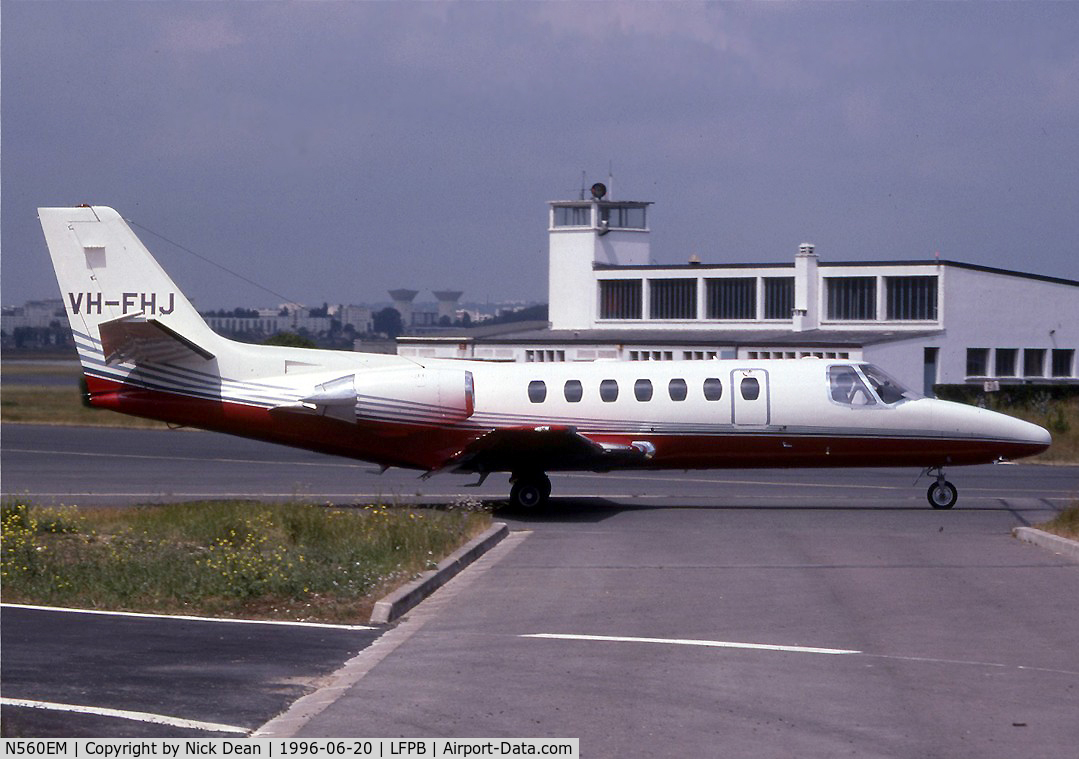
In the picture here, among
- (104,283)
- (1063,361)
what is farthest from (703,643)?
(1063,361)

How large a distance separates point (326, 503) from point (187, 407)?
3.15 meters

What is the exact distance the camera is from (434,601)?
12.5 m

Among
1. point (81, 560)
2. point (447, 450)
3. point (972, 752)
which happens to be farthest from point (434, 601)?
point (447, 450)

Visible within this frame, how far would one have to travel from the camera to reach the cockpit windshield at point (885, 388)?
2141 centimetres

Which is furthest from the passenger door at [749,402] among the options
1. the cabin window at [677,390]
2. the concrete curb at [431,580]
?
the concrete curb at [431,580]

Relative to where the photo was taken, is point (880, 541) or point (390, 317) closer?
point (880, 541)

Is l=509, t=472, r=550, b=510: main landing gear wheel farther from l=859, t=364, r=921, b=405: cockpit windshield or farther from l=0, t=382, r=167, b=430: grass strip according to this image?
l=0, t=382, r=167, b=430: grass strip

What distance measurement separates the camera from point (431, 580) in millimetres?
13023

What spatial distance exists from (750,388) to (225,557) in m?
10.4

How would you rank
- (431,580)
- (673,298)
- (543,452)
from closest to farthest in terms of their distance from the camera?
(431,580) < (543,452) < (673,298)

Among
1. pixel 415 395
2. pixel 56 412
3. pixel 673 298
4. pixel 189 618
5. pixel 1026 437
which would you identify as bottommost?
pixel 56 412

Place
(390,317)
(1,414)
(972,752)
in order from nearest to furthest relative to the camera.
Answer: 1. (972,752)
2. (1,414)
3. (390,317)

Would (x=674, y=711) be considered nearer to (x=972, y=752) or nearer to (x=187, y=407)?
(x=972, y=752)
